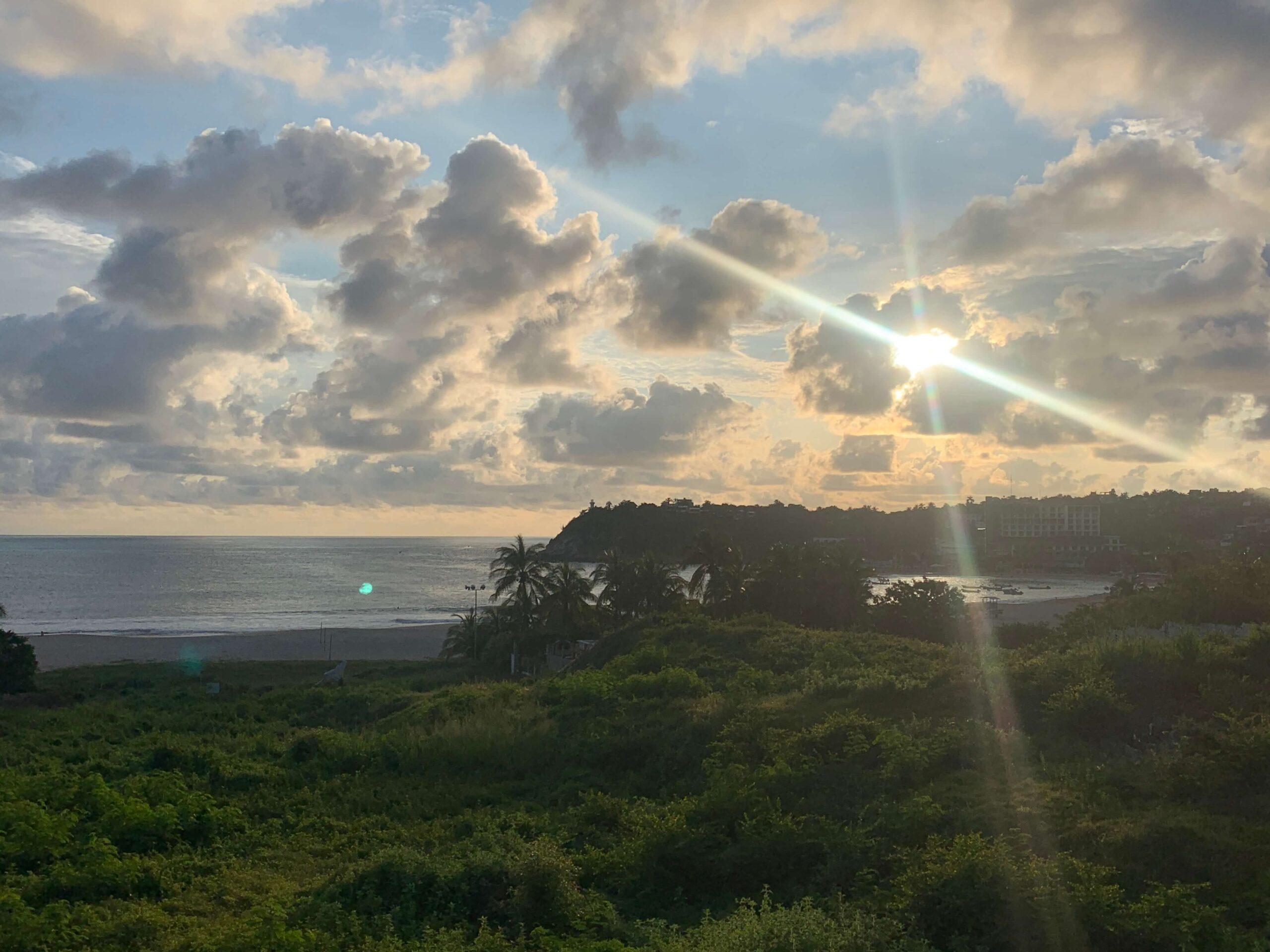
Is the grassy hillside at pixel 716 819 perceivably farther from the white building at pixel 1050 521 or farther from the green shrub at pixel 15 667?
the white building at pixel 1050 521

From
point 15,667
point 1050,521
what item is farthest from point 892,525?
point 15,667

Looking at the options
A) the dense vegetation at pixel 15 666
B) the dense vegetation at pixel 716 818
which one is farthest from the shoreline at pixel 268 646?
the dense vegetation at pixel 716 818

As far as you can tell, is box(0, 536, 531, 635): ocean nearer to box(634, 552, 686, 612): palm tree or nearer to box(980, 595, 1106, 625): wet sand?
box(634, 552, 686, 612): palm tree

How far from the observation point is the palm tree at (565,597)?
4850cm

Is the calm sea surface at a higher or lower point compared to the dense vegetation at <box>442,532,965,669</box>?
lower

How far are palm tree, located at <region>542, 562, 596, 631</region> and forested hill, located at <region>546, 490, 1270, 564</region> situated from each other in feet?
235

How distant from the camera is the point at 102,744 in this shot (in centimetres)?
2466

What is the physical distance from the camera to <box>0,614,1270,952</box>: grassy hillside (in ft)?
32.3

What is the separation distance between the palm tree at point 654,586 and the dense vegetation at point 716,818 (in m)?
26.0

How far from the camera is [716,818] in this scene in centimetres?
1390

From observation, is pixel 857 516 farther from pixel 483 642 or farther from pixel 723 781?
pixel 723 781

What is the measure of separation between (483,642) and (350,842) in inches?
1437

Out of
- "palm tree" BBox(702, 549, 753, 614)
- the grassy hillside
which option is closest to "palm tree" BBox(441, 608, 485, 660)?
"palm tree" BBox(702, 549, 753, 614)

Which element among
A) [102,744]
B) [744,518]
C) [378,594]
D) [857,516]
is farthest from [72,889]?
[857,516]
